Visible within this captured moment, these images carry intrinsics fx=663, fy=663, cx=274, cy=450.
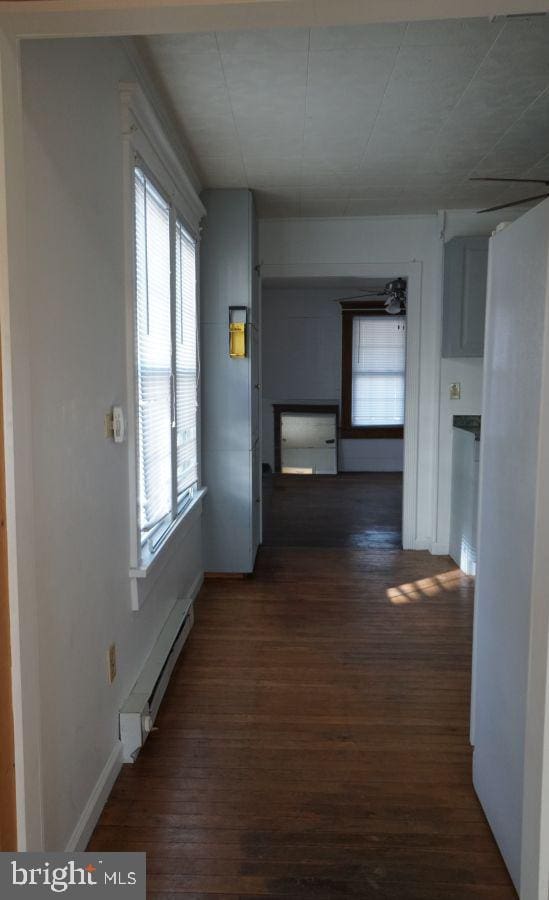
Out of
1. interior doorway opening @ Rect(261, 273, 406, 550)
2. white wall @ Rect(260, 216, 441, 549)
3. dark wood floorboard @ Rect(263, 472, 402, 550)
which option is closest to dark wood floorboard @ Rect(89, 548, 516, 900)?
dark wood floorboard @ Rect(263, 472, 402, 550)

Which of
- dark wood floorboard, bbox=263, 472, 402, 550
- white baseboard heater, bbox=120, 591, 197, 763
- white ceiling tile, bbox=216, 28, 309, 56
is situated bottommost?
dark wood floorboard, bbox=263, 472, 402, 550

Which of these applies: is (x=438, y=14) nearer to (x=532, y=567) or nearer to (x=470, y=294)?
(x=532, y=567)

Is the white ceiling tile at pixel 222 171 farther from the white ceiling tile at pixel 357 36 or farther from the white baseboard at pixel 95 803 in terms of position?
the white baseboard at pixel 95 803

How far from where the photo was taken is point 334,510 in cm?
705

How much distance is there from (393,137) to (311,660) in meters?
2.81

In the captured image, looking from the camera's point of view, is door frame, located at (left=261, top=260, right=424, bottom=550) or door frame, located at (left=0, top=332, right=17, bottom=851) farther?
door frame, located at (left=261, top=260, right=424, bottom=550)

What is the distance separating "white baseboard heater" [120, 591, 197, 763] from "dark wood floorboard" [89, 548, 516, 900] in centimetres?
10

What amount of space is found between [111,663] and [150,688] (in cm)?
37

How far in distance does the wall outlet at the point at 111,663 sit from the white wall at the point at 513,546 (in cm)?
129

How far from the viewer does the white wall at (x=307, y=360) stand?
9.44m

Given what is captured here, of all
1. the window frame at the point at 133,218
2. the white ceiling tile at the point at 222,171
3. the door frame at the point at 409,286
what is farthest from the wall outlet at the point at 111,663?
the door frame at the point at 409,286

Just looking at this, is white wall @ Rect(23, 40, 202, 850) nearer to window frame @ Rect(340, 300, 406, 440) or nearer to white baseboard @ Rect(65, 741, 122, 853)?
white baseboard @ Rect(65, 741, 122, 853)

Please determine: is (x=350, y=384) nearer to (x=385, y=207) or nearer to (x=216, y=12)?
(x=385, y=207)

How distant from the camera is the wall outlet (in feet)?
7.57
